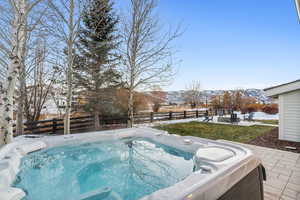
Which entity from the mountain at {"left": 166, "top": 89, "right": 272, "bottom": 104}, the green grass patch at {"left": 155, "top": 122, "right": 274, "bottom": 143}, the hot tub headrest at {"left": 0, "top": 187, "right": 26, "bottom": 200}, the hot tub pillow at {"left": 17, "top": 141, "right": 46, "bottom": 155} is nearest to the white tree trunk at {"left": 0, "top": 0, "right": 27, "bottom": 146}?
the hot tub pillow at {"left": 17, "top": 141, "right": 46, "bottom": 155}

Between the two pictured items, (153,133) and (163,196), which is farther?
(153,133)

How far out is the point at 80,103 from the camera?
280 inches

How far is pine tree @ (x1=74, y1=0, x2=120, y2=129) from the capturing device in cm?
688

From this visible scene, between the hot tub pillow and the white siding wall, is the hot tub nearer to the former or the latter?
the hot tub pillow

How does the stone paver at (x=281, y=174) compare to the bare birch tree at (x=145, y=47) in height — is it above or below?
below

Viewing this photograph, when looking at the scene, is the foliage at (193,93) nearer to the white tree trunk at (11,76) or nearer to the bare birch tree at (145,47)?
the bare birch tree at (145,47)

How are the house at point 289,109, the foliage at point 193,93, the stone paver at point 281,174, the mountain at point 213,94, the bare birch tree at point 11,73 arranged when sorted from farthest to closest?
the foliage at point 193,93 < the mountain at point 213,94 < the house at point 289,109 < the bare birch tree at point 11,73 < the stone paver at point 281,174

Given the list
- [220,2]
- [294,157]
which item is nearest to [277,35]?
[220,2]

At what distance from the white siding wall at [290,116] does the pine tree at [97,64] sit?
713cm

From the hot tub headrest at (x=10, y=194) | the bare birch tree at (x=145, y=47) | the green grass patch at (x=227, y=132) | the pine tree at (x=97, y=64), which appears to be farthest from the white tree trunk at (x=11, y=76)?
the green grass patch at (x=227, y=132)

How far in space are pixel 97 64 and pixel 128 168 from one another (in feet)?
18.8

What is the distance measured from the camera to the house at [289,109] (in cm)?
487

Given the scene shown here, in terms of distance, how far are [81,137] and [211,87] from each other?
23.1 m

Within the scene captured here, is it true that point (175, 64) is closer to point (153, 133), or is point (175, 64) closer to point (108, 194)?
point (153, 133)
